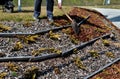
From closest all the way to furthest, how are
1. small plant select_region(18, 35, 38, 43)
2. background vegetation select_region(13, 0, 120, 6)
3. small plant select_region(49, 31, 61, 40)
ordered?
small plant select_region(18, 35, 38, 43), small plant select_region(49, 31, 61, 40), background vegetation select_region(13, 0, 120, 6)

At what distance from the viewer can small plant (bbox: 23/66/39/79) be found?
393 inches

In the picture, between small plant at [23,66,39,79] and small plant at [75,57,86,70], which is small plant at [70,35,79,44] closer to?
small plant at [75,57,86,70]

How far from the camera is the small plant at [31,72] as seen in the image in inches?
393

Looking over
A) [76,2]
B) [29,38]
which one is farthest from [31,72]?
[76,2]

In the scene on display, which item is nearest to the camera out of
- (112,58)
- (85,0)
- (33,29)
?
(33,29)

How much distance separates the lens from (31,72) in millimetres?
10164

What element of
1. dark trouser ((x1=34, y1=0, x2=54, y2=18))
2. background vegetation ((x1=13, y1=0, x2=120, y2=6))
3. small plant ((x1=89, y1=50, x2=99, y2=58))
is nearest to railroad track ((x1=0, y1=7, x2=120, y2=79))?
small plant ((x1=89, y1=50, x2=99, y2=58))

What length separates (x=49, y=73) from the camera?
34.9 ft

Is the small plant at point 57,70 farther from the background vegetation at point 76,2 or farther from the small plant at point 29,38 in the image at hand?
the background vegetation at point 76,2

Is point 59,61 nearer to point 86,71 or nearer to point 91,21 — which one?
point 86,71

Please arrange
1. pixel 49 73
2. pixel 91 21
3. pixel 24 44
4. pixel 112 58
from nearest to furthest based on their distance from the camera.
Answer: pixel 49 73
pixel 24 44
pixel 112 58
pixel 91 21

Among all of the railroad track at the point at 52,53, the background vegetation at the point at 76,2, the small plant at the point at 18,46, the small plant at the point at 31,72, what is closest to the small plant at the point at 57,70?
the railroad track at the point at 52,53

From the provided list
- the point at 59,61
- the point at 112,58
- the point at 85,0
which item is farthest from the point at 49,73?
the point at 85,0

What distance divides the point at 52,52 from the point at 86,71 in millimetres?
1260
